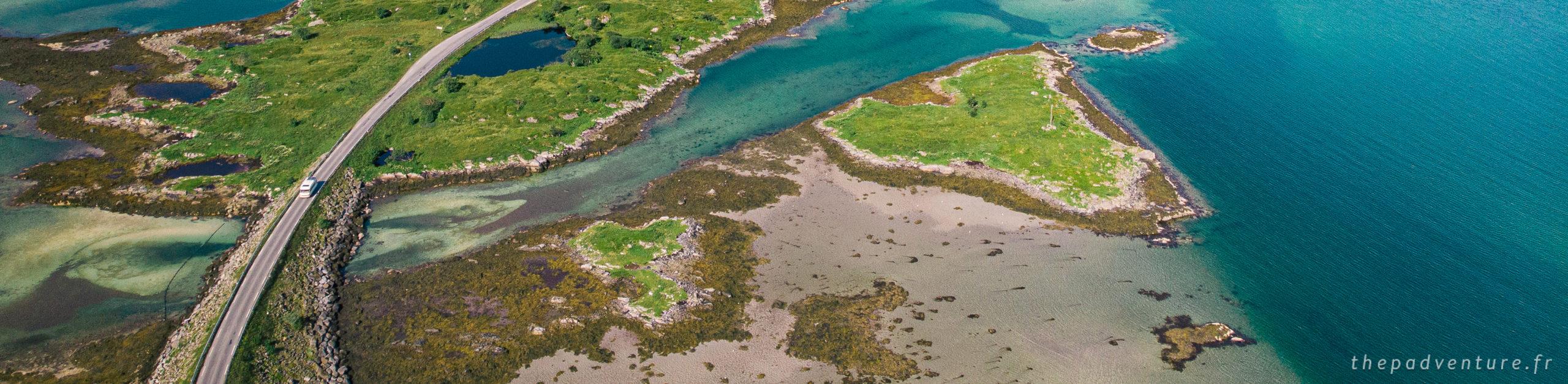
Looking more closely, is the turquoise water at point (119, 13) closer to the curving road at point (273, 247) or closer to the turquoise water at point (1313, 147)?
the turquoise water at point (1313, 147)

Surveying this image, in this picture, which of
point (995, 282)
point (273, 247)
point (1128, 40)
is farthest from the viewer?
point (1128, 40)

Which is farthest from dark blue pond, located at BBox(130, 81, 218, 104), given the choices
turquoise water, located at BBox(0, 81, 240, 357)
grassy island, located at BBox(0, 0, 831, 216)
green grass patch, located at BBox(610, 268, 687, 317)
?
green grass patch, located at BBox(610, 268, 687, 317)

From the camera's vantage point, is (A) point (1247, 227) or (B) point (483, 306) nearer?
(B) point (483, 306)

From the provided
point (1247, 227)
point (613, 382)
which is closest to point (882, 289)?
point (613, 382)

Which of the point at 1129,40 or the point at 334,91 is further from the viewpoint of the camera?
the point at 1129,40

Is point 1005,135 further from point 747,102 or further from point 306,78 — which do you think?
point 306,78

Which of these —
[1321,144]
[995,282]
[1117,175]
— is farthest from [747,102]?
[1321,144]

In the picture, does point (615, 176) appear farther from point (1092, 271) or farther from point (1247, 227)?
point (1247, 227)
